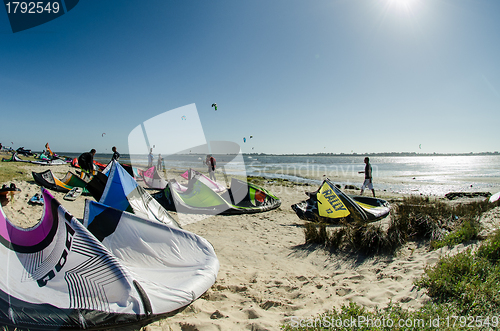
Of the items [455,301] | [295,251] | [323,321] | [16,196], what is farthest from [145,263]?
[16,196]

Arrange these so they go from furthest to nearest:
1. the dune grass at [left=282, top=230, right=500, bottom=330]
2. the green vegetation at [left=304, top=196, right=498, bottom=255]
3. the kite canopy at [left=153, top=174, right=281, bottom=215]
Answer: the kite canopy at [left=153, top=174, right=281, bottom=215], the green vegetation at [left=304, top=196, right=498, bottom=255], the dune grass at [left=282, top=230, right=500, bottom=330]

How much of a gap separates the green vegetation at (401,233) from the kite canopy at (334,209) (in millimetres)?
994

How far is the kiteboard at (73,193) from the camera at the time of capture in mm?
8078

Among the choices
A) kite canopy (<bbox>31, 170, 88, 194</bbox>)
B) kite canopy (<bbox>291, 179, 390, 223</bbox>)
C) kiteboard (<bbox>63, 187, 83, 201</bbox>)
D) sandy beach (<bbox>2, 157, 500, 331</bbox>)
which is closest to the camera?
sandy beach (<bbox>2, 157, 500, 331</bbox>)

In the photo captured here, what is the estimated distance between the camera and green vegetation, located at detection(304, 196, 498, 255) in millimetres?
4133

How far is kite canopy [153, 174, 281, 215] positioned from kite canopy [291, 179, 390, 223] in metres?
1.65

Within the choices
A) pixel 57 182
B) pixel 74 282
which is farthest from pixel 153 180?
pixel 74 282

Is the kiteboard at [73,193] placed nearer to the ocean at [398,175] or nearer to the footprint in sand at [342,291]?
the footprint in sand at [342,291]

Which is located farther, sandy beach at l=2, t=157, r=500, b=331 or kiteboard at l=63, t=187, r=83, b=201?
kiteboard at l=63, t=187, r=83, b=201

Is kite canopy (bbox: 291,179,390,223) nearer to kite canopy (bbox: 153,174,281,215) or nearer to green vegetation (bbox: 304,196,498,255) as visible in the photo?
green vegetation (bbox: 304,196,498,255)

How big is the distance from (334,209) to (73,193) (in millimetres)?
9129

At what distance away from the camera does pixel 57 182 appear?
9219 mm

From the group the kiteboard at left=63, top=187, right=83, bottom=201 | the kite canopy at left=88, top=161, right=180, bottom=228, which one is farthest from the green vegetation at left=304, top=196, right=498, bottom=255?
the kiteboard at left=63, top=187, right=83, bottom=201

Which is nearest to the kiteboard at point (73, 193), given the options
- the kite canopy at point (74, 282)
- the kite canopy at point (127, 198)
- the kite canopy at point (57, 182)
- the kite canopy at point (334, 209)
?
the kite canopy at point (57, 182)
